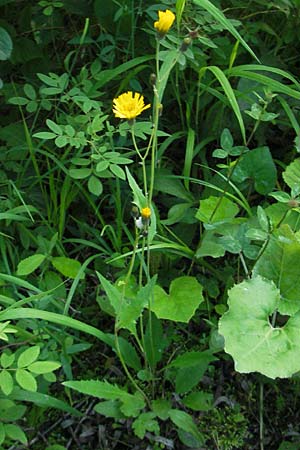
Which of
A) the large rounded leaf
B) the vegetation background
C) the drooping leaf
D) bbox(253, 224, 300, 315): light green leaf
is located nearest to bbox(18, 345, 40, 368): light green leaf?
the vegetation background

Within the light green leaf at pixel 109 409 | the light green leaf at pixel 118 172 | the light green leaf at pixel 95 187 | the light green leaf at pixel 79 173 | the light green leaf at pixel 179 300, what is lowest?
the light green leaf at pixel 109 409

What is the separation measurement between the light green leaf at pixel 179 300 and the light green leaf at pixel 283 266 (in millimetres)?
166

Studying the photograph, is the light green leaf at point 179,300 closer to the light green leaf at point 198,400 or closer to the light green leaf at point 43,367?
the light green leaf at point 198,400

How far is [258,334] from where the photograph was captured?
4.21ft

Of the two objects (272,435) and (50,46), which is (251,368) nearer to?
(272,435)

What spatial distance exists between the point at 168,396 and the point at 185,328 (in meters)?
0.21

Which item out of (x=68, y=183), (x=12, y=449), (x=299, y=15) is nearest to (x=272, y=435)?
(x=12, y=449)

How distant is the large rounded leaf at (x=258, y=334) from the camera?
1.23 m

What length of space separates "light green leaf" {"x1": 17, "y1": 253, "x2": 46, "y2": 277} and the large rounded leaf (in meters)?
0.46

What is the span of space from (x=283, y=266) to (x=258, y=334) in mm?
200

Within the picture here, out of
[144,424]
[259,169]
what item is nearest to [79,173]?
[259,169]

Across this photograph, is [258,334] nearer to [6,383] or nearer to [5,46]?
[6,383]

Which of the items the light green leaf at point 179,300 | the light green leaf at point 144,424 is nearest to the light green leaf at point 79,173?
the light green leaf at point 179,300

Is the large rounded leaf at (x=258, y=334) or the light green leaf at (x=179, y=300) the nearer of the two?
the large rounded leaf at (x=258, y=334)
